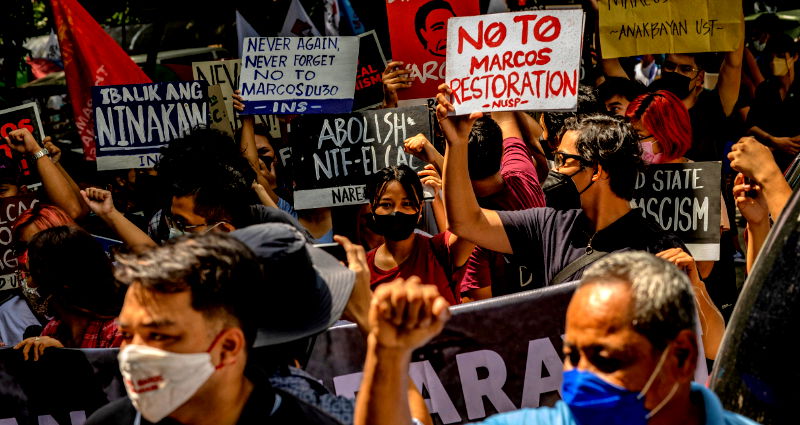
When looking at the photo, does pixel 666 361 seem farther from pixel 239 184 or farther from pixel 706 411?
pixel 239 184

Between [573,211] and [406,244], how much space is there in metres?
1.00

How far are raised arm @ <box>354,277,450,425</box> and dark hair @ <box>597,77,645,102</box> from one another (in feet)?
16.5

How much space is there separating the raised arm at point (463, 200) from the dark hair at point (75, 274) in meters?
1.44

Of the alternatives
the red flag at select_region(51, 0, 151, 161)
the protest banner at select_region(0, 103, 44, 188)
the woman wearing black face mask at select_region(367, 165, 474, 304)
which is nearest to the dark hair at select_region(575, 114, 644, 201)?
the woman wearing black face mask at select_region(367, 165, 474, 304)

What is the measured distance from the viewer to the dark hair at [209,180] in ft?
14.5

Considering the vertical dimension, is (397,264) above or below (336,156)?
below

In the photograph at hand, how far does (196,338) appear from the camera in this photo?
7.73 ft

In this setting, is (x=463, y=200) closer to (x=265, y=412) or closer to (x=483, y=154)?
(x=483, y=154)

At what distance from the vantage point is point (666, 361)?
2.30m

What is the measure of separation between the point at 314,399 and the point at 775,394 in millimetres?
1125

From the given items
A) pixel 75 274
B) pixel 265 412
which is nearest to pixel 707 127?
pixel 75 274

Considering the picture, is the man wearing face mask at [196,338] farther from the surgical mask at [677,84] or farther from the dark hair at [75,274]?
the surgical mask at [677,84]

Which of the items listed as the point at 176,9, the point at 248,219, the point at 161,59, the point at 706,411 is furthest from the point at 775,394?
→ the point at 161,59

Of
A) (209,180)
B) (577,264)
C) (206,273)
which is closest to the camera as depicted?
(206,273)
